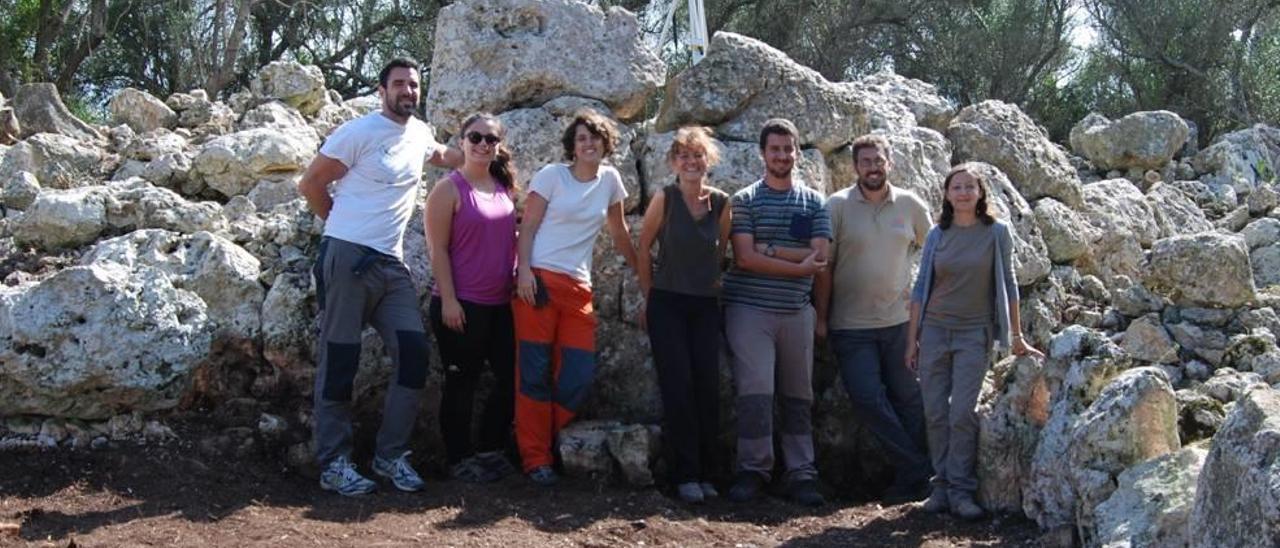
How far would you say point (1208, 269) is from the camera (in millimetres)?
6758

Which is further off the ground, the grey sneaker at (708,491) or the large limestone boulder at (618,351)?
the large limestone boulder at (618,351)

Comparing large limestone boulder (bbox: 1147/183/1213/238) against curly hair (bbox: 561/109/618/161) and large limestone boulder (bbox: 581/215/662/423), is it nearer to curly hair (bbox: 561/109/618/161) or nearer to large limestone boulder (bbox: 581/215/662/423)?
large limestone boulder (bbox: 581/215/662/423)

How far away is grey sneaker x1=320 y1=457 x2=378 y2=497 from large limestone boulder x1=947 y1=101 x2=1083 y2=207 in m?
4.14

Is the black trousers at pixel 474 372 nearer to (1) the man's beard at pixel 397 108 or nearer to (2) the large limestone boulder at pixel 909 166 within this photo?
(1) the man's beard at pixel 397 108

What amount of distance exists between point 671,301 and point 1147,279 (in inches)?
98.0

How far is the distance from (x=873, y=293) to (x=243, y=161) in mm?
3830

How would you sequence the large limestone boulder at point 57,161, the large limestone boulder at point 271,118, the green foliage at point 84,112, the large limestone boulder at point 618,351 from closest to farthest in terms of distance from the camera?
the large limestone boulder at point 618,351 → the large limestone boulder at point 57,161 → the large limestone boulder at point 271,118 → the green foliage at point 84,112

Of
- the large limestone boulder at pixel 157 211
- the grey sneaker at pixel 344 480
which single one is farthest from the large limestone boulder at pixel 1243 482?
the large limestone boulder at pixel 157 211

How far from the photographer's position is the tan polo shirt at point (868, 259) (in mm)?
6535

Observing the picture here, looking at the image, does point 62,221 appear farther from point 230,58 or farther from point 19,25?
point 19,25

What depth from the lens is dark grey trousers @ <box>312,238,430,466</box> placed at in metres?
5.95

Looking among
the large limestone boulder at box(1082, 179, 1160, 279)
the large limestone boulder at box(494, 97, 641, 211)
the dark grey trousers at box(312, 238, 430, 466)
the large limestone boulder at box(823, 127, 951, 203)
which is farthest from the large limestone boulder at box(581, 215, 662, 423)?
the large limestone boulder at box(1082, 179, 1160, 279)

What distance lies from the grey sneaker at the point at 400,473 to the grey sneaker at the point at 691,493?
110 cm

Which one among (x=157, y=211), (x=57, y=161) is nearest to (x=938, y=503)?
(x=157, y=211)
